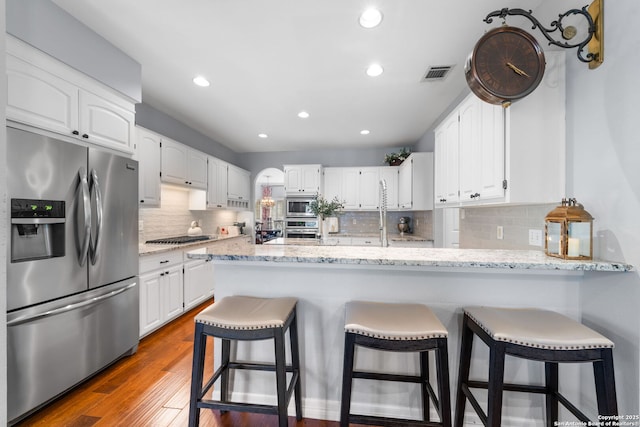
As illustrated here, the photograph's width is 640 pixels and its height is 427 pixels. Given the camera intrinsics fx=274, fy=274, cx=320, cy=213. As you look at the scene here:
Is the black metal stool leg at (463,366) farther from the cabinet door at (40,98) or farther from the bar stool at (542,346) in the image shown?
the cabinet door at (40,98)

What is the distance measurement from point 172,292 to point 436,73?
3.56m

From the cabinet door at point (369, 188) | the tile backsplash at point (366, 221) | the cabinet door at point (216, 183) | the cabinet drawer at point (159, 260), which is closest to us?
the cabinet drawer at point (159, 260)

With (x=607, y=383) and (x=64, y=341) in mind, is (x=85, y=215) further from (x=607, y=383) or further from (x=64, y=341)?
(x=607, y=383)

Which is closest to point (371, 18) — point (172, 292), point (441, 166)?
point (441, 166)

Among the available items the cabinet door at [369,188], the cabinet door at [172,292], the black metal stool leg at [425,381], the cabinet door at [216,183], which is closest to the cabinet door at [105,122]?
the cabinet door at [172,292]

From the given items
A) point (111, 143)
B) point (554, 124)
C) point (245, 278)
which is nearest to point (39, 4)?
point (111, 143)

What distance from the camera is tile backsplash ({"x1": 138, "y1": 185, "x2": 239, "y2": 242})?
3.49m

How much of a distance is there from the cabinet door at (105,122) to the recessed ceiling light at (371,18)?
206cm

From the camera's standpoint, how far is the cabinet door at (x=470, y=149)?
5.93ft

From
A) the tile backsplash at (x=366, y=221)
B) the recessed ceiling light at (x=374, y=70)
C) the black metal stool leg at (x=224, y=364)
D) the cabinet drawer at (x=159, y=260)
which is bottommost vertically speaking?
the black metal stool leg at (x=224, y=364)

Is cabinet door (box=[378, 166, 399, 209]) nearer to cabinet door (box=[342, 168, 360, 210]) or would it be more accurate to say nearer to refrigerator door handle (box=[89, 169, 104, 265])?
cabinet door (box=[342, 168, 360, 210])

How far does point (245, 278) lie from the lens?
5.51 ft

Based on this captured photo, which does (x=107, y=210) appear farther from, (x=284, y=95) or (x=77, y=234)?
(x=284, y=95)

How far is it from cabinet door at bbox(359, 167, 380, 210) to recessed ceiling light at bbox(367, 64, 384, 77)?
8.97 ft
